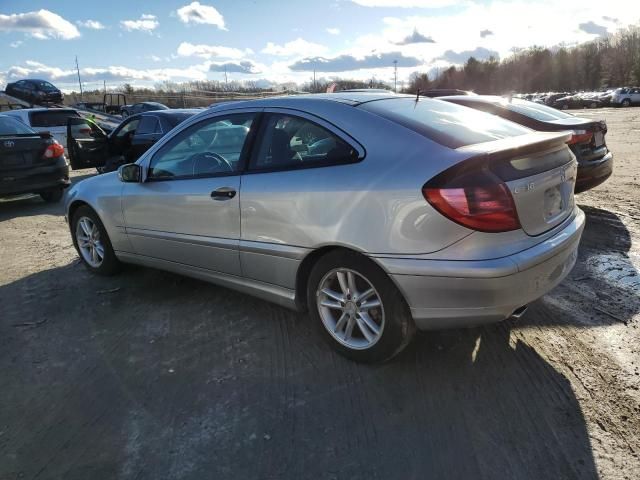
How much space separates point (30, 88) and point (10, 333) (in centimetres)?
2997

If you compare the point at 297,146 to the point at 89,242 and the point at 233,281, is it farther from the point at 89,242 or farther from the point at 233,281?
the point at 89,242

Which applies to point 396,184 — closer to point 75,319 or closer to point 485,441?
point 485,441

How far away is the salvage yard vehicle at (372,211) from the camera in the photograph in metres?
2.66

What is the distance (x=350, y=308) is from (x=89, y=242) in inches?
128

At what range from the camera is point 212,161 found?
3.88 m

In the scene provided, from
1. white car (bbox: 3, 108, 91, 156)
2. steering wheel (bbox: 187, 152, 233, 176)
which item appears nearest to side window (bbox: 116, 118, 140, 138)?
white car (bbox: 3, 108, 91, 156)

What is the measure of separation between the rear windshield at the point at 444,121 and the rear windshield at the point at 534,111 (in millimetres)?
3158

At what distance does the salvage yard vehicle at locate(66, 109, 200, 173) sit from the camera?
941cm

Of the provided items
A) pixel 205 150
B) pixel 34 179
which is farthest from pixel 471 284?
pixel 34 179

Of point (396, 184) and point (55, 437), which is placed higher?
point (396, 184)

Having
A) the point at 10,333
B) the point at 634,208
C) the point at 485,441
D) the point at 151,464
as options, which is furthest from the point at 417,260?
the point at 634,208

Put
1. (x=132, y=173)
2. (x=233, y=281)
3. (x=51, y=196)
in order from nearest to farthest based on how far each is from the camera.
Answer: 1. (x=233, y=281)
2. (x=132, y=173)
3. (x=51, y=196)

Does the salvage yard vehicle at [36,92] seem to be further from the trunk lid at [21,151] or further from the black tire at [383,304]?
the black tire at [383,304]

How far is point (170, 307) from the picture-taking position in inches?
169
